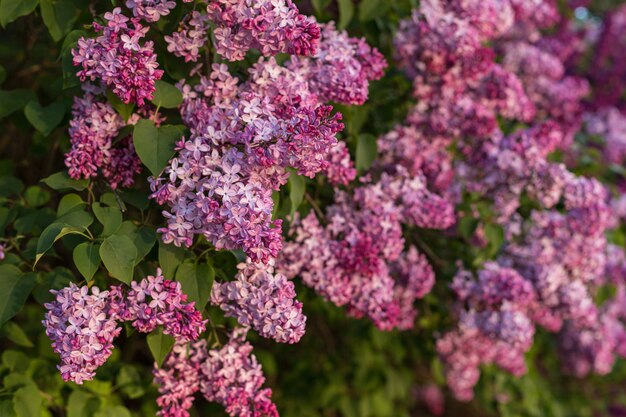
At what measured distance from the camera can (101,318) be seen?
1706 mm

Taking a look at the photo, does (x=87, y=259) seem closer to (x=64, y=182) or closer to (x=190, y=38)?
(x=64, y=182)

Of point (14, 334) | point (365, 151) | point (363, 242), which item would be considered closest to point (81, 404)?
point (14, 334)

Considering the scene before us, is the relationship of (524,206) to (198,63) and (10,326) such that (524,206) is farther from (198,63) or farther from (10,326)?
(10,326)

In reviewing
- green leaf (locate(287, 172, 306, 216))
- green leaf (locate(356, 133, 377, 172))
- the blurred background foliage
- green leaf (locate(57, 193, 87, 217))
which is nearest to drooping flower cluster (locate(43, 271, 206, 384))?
the blurred background foliage

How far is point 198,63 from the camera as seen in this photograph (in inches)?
85.3

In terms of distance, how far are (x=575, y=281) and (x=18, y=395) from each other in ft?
6.97

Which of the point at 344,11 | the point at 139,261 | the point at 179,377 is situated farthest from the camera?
the point at 344,11

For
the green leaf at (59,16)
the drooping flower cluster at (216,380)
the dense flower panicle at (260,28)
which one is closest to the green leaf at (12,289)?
the drooping flower cluster at (216,380)

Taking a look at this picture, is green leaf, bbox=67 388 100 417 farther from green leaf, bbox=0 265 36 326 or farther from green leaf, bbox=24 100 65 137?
green leaf, bbox=24 100 65 137

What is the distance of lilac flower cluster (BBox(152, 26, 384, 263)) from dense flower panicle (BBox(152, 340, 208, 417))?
15.8 inches

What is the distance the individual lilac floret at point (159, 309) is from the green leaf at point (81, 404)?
68 centimetres

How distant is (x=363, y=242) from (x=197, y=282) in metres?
0.62

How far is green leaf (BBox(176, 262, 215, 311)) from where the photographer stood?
1842 millimetres

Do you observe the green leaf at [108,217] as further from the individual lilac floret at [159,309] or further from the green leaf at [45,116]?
the green leaf at [45,116]
